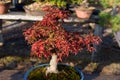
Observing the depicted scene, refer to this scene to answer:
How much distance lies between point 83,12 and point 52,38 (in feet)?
5.08

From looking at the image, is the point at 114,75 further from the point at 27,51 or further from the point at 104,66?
the point at 27,51

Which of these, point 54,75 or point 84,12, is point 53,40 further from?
point 84,12

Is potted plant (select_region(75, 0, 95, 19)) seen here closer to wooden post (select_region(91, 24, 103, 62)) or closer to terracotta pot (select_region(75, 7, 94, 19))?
terracotta pot (select_region(75, 7, 94, 19))

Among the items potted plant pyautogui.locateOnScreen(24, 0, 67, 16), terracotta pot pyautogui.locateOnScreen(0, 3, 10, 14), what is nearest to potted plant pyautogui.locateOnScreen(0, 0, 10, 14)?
terracotta pot pyautogui.locateOnScreen(0, 3, 10, 14)

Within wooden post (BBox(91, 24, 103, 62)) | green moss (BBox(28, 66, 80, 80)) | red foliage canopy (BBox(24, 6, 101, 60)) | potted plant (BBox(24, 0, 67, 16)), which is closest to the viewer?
red foliage canopy (BBox(24, 6, 101, 60))

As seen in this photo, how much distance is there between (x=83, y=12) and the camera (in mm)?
4812

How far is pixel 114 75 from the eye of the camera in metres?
4.97

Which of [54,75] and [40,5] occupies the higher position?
[40,5]

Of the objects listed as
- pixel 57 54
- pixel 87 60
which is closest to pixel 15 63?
pixel 87 60

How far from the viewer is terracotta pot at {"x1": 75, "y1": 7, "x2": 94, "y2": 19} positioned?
478cm

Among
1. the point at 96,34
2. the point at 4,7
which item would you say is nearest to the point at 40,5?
the point at 4,7

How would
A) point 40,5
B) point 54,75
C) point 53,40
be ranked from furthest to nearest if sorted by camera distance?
point 40,5 < point 54,75 < point 53,40

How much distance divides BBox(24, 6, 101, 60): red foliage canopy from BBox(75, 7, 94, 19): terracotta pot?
4.09 feet

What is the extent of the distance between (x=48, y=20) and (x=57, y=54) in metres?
0.48
